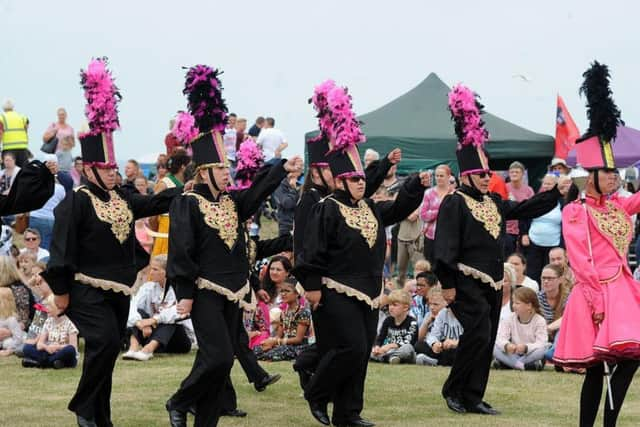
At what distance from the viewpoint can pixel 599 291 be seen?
7.65 meters

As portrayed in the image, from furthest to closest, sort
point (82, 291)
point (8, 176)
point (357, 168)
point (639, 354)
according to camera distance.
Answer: point (8, 176), point (357, 168), point (82, 291), point (639, 354)

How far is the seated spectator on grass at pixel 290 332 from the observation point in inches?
472

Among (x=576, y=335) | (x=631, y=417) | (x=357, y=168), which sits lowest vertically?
(x=631, y=417)

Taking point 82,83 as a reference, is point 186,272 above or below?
below

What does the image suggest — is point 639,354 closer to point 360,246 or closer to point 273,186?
point 360,246

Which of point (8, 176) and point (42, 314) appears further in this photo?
point (8, 176)

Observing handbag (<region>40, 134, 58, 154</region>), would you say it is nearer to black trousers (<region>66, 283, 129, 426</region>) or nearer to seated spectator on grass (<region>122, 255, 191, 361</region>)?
seated spectator on grass (<region>122, 255, 191, 361</region>)

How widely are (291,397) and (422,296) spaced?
10.5 feet

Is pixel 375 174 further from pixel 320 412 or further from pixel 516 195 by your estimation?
pixel 516 195

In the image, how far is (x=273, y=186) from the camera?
26.9 feet

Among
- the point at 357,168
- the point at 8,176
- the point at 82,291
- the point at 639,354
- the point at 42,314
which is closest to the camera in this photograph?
the point at 639,354

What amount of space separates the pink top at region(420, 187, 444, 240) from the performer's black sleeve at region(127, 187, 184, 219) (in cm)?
655

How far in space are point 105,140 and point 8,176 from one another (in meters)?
8.16

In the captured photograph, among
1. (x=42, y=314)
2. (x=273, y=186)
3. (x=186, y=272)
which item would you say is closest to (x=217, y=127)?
(x=273, y=186)
